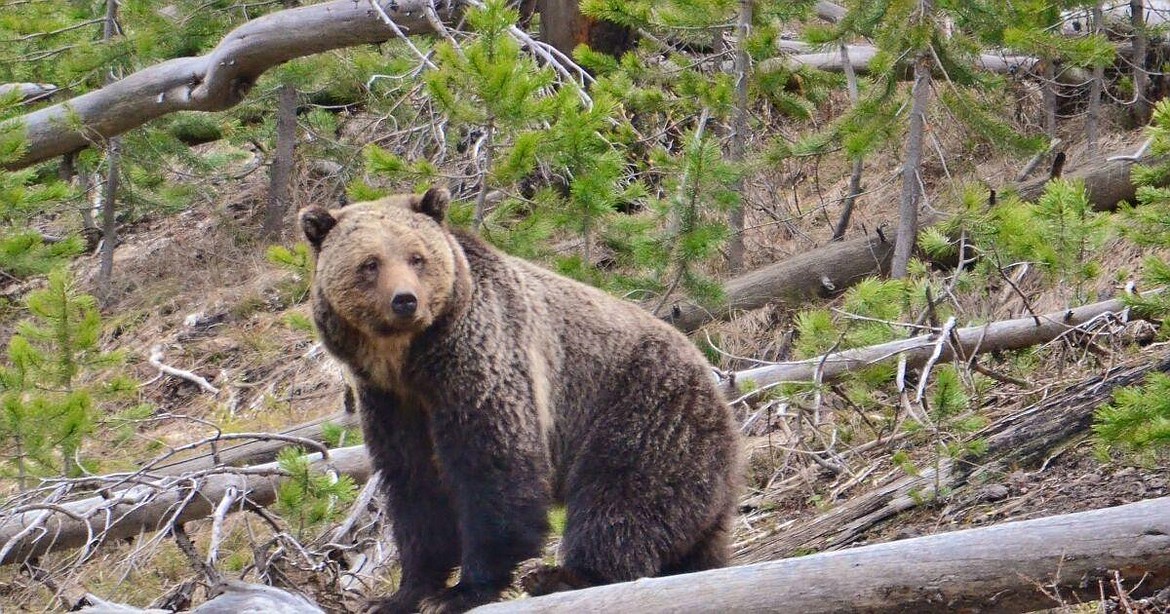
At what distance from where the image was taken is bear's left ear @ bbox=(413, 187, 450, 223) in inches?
223

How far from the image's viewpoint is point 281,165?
1470cm

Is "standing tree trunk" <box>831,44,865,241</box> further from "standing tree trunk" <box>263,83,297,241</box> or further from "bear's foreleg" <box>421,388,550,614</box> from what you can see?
"standing tree trunk" <box>263,83,297,241</box>

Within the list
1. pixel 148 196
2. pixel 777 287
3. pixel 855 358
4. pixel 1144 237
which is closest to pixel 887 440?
pixel 855 358

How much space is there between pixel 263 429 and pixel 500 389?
20.4 feet

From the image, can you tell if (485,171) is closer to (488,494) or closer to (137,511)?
Answer: (137,511)

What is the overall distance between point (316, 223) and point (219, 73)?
656 cm

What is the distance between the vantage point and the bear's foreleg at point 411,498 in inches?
216

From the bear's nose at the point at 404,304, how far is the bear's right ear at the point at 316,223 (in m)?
0.73

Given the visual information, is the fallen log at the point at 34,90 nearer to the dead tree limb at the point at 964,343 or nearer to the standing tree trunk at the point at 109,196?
the standing tree trunk at the point at 109,196

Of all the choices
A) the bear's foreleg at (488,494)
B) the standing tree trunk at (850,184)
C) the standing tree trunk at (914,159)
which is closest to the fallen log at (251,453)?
the bear's foreleg at (488,494)

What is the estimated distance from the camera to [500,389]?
17.5 ft

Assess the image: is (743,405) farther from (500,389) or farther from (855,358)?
(500,389)

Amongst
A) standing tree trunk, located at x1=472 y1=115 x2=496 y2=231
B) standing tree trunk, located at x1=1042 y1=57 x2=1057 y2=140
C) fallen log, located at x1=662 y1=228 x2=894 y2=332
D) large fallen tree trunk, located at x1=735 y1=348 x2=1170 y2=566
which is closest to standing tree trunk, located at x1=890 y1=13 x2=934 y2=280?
fallen log, located at x1=662 y1=228 x2=894 y2=332

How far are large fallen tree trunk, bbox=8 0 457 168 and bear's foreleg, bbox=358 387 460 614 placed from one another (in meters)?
6.13
